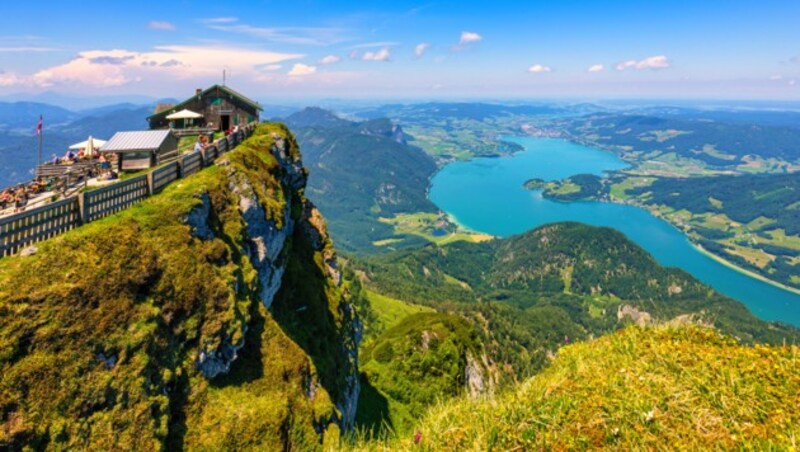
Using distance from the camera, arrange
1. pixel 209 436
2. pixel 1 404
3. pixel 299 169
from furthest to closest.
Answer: pixel 299 169 < pixel 209 436 < pixel 1 404

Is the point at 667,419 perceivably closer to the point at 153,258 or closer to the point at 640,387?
the point at 640,387

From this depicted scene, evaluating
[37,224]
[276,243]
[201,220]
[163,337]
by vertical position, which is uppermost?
[37,224]

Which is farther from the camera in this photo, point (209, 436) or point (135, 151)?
point (135, 151)

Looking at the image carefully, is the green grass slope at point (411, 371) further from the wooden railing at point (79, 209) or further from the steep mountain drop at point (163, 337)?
the wooden railing at point (79, 209)

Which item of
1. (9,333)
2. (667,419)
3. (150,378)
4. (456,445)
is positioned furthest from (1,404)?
(667,419)

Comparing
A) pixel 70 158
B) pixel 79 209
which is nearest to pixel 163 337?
pixel 79 209

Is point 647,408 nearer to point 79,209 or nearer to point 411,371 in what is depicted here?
point 79,209

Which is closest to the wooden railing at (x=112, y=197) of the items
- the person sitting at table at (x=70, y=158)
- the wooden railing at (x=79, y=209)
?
the wooden railing at (x=79, y=209)
